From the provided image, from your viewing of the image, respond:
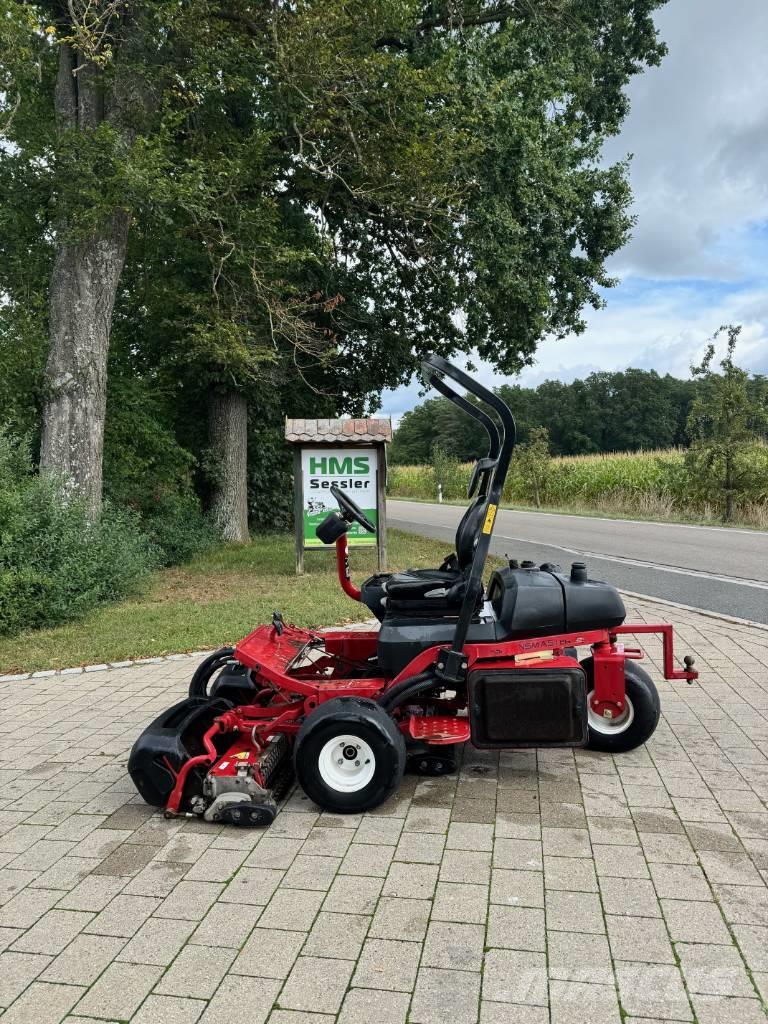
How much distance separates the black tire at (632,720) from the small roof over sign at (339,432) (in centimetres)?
740

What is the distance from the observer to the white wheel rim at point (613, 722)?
4523 mm

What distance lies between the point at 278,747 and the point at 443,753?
884mm

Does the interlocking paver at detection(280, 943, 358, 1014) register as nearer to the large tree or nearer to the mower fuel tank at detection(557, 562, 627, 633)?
the mower fuel tank at detection(557, 562, 627, 633)

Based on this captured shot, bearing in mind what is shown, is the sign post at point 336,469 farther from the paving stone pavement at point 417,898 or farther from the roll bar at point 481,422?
the roll bar at point 481,422

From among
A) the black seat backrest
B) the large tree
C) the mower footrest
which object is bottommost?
the mower footrest

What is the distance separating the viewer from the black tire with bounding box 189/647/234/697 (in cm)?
478

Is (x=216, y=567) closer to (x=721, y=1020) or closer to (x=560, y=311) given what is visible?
(x=560, y=311)

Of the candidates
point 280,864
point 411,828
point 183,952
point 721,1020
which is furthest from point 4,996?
point 721,1020

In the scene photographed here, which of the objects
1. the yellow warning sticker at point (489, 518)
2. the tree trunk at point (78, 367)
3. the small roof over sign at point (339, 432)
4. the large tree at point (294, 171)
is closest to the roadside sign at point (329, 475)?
the small roof over sign at point (339, 432)

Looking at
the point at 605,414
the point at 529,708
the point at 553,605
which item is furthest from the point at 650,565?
the point at 605,414

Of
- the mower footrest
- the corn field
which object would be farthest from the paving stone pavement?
the corn field

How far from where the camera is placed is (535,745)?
12.9 feet

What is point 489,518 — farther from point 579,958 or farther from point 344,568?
point 579,958

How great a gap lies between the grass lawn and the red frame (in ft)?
9.49
